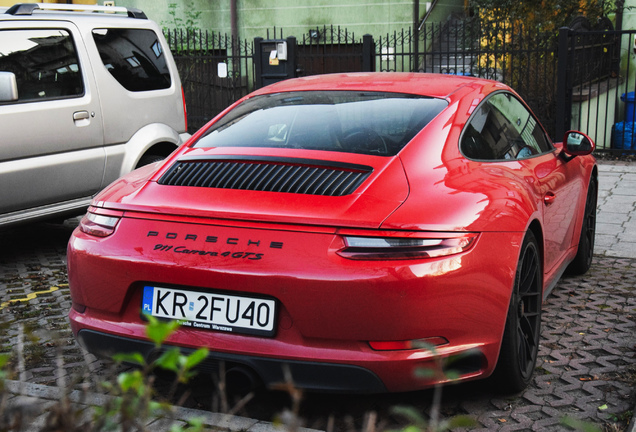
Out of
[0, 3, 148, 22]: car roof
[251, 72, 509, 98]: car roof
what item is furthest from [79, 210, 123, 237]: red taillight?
[0, 3, 148, 22]: car roof

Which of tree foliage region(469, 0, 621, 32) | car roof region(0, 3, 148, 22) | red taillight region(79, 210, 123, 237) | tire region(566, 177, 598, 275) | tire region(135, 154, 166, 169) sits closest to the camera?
red taillight region(79, 210, 123, 237)

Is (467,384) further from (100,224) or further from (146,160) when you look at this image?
(146,160)

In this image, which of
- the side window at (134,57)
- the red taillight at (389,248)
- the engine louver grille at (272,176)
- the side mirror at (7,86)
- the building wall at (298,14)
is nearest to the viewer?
the red taillight at (389,248)

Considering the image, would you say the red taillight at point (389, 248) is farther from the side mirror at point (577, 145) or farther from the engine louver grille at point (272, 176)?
the side mirror at point (577, 145)

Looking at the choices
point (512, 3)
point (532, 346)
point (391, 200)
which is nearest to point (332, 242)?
point (391, 200)

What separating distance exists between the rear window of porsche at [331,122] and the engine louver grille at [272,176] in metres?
0.20

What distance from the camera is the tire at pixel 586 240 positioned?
5.43 metres

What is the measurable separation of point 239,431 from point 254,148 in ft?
4.19

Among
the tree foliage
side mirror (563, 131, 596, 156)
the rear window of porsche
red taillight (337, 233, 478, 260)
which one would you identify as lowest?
red taillight (337, 233, 478, 260)

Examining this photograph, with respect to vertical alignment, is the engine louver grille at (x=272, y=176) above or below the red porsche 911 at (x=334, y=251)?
above

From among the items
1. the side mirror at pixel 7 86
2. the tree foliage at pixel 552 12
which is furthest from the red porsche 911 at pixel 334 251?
the tree foliage at pixel 552 12

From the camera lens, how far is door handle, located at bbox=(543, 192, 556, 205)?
12.9 feet

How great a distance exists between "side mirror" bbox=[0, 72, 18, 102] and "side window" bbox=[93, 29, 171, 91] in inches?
41.4

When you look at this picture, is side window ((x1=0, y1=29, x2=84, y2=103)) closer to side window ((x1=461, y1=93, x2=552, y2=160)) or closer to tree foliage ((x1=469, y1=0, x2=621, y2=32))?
side window ((x1=461, y1=93, x2=552, y2=160))
